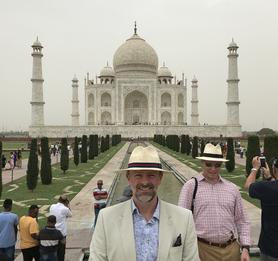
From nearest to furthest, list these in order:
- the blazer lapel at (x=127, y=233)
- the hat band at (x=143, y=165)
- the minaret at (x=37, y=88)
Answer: the blazer lapel at (x=127, y=233) → the hat band at (x=143, y=165) → the minaret at (x=37, y=88)

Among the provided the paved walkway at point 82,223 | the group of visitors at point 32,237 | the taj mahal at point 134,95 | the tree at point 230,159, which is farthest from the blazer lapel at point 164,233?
the taj mahal at point 134,95

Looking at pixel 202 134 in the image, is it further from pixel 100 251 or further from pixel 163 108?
pixel 100 251

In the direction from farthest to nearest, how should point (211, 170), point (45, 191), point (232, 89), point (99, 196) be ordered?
1. point (232, 89)
2. point (45, 191)
3. point (99, 196)
4. point (211, 170)

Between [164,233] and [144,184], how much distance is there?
21 cm

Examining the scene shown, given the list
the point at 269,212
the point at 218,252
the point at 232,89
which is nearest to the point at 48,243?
the point at 218,252

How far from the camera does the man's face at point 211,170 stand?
274 cm

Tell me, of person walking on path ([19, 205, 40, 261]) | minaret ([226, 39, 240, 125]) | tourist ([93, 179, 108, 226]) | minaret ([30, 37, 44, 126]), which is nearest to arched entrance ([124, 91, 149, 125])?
minaret ([226, 39, 240, 125])

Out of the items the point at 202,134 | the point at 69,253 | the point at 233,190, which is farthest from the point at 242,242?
the point at 202,134

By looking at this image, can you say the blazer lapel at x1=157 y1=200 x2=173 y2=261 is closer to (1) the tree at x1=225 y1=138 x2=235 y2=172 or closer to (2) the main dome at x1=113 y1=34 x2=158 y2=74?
(1) the tree at x1=225 y1=138 x2=235 y2=172

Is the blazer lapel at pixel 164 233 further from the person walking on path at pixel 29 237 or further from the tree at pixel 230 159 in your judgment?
the tree at pixel 230 159

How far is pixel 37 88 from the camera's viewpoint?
38406mm

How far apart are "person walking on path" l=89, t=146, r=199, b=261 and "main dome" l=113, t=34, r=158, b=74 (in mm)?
45564

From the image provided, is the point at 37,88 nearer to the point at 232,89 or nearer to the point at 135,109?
the point at 135,109

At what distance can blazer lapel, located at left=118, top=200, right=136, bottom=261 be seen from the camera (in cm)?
171
